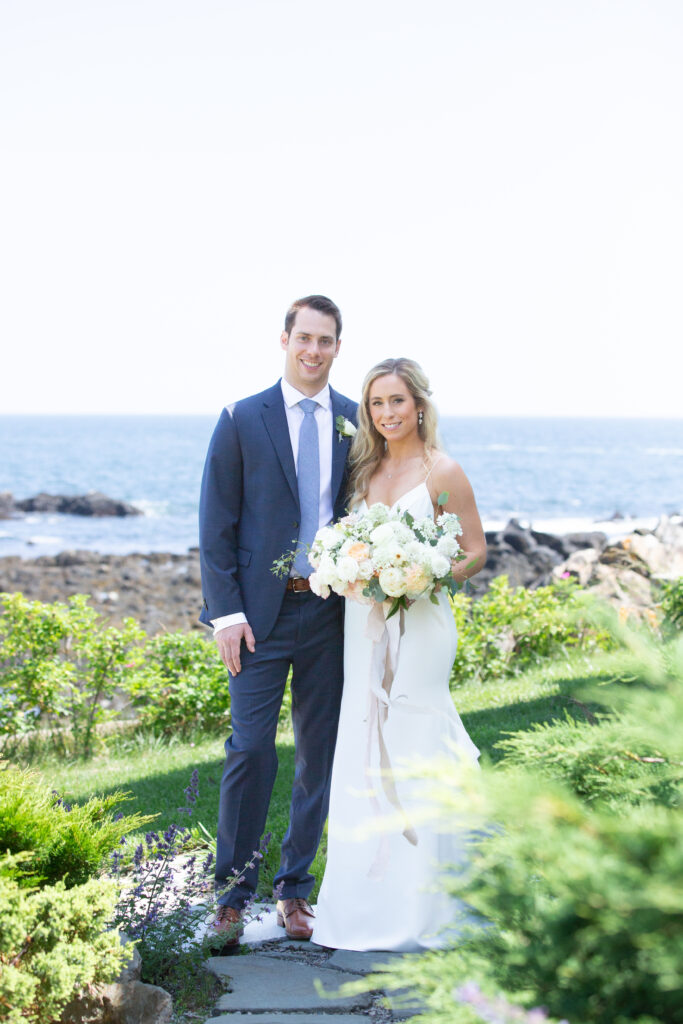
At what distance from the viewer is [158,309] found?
115938 mm

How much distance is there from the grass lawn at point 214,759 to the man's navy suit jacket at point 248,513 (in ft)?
4.88

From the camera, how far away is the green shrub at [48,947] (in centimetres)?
242

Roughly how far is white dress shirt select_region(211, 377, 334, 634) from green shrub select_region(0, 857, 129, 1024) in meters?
2.08

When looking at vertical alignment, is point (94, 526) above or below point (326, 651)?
below

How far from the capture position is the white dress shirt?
170 inches

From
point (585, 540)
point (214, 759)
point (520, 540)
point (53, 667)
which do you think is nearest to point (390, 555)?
point (214, 759)

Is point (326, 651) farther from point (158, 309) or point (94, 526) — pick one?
point (158, 309)

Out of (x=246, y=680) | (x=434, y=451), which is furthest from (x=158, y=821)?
(x=434, y=451)

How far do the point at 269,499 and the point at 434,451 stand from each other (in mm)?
820

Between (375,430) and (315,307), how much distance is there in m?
0.64

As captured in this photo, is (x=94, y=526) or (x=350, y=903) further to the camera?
(x=94, y=526)

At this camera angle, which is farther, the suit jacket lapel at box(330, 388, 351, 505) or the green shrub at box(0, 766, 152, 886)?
the suit jacket lapel at box(330, 388, 351, 505)

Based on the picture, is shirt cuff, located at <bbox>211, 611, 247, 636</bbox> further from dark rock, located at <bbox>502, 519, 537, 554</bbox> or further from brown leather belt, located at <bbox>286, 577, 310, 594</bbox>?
dark rock, located at <bbox>502, 519, 537, 554</bbox>

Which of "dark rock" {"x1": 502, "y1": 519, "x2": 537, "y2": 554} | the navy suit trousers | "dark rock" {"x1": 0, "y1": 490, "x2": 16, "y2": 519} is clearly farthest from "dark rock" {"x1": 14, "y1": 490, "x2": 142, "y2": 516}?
the navy suit trousers
